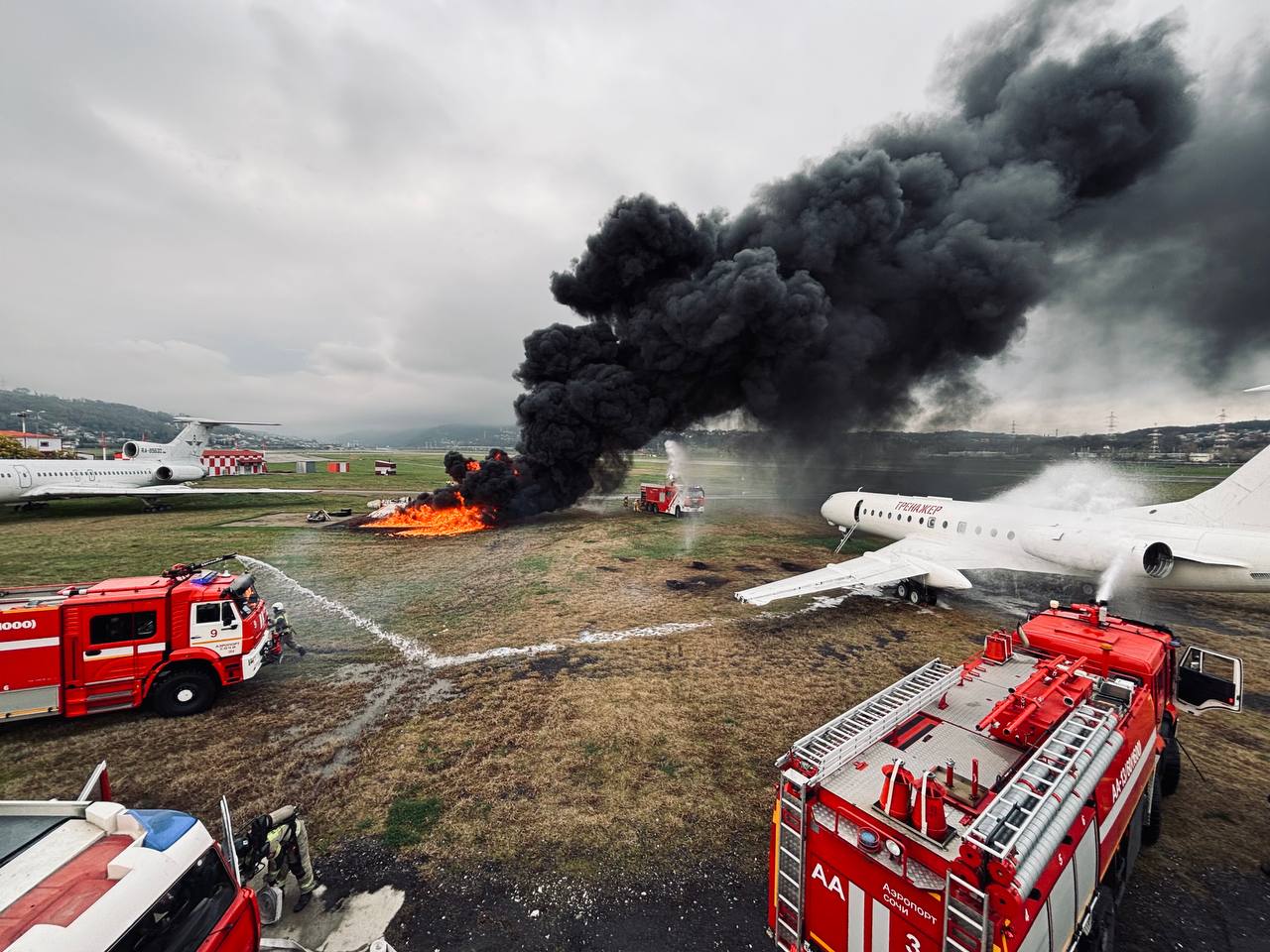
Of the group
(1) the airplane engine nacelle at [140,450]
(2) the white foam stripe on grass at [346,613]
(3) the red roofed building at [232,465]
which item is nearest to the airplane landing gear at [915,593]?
(2) the white foam stripe on grass at [346,613]

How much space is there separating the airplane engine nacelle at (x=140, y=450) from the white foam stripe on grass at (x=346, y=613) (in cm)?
2781

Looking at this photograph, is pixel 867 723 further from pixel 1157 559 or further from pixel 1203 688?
pixel 1157 559

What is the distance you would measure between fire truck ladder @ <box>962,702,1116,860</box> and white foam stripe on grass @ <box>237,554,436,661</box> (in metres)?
11.9

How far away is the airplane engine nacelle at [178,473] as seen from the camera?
38562mm

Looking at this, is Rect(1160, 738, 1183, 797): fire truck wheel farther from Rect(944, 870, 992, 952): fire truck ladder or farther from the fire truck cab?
the fire truck cab

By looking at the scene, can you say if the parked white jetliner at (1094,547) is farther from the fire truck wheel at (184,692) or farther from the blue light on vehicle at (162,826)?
the fire truck wheel at (184,692)

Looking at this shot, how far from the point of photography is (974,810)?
13.9 feet

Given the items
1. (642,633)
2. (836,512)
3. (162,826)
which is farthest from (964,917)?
(836,512)

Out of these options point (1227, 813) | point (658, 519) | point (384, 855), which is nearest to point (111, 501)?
point (658, 519)

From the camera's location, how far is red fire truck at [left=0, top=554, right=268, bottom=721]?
8594 mm

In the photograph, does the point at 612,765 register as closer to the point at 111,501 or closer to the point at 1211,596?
the point at 1211,596

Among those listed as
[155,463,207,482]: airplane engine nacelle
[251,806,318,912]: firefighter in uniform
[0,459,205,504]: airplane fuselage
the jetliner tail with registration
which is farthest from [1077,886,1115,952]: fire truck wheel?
[155,463,207,482]: airplane engine nacelle

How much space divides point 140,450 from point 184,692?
1702 inches

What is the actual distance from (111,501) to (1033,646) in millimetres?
53980
